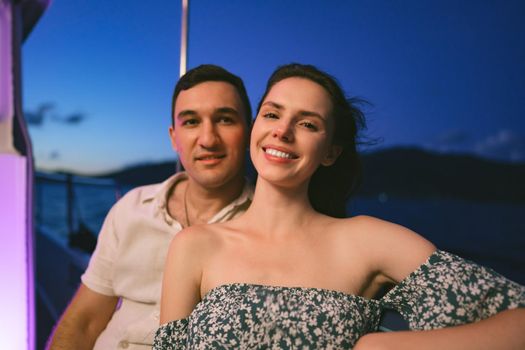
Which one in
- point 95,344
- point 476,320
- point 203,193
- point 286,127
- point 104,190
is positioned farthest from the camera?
point 104,190

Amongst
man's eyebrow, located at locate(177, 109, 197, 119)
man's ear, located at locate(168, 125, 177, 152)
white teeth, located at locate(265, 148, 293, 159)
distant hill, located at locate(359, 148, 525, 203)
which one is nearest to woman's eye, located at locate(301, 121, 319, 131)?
white teeth, located at locate(265, 148, 293, 159)

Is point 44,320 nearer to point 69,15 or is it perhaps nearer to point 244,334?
point 69,15

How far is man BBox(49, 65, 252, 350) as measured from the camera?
1.57 meters

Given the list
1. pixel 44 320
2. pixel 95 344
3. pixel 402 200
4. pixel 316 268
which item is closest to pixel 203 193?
pixel 316 268

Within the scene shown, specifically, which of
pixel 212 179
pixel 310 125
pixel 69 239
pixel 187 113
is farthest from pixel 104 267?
pixel 69 239

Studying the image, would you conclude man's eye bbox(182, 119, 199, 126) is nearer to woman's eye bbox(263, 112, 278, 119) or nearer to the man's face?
the man's face

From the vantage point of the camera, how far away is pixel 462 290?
1.01 metres

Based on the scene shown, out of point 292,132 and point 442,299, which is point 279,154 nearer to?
point 292,132

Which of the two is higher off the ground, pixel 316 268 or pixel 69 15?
pixel 69 15

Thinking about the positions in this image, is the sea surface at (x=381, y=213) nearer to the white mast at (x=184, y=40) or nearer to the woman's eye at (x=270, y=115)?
the woman's eye at (x=270, y=115)

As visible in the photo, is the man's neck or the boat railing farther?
the boat railing

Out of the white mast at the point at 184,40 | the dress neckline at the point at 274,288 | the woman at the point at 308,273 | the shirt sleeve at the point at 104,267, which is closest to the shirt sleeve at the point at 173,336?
the woman at the point at 308,273

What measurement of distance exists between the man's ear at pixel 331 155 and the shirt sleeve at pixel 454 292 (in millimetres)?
413

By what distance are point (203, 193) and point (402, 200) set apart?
5.51 feet
